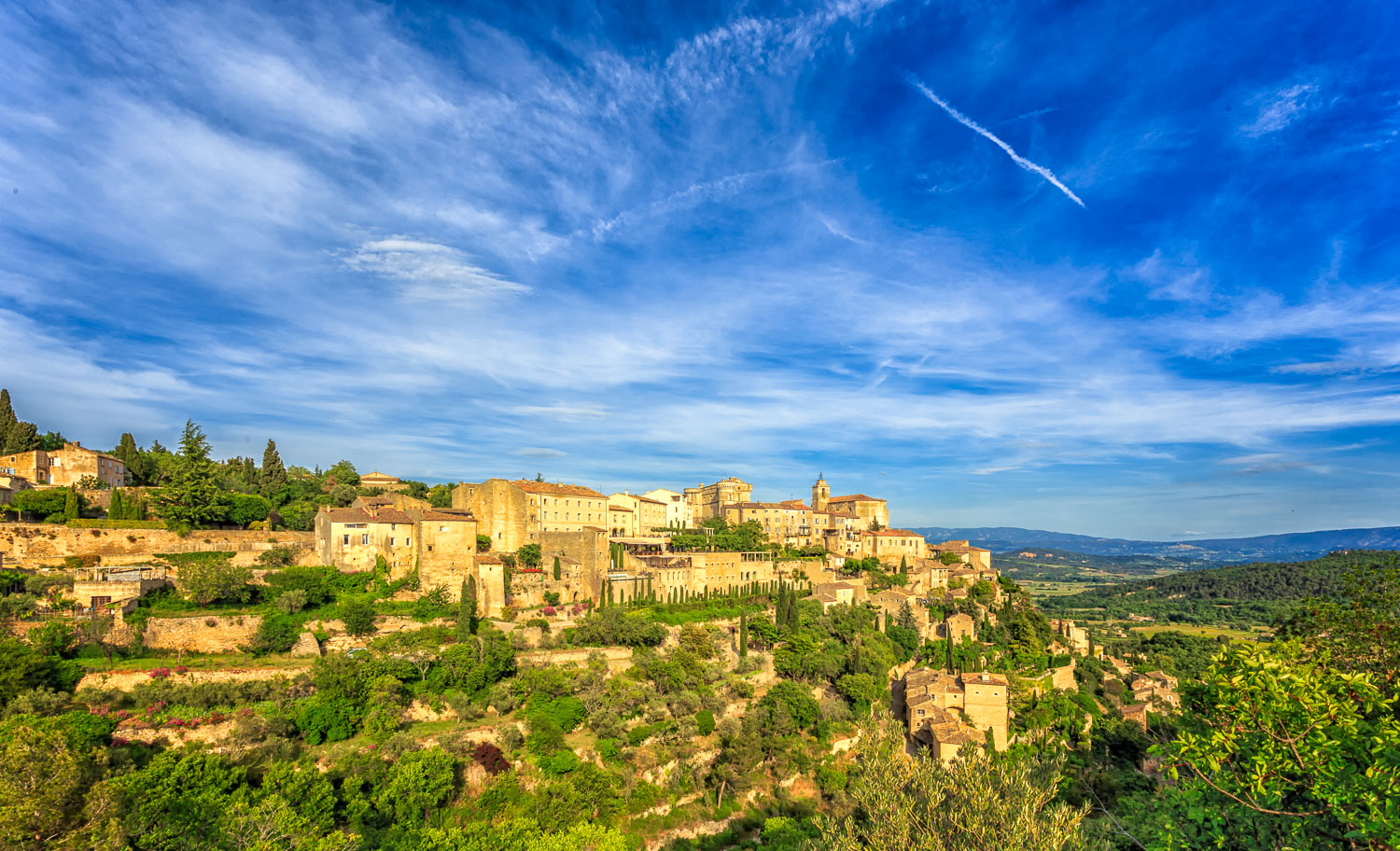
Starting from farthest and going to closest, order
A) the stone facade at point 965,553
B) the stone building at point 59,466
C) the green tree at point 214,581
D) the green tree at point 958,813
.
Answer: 1. the stone facade at point 965,553
2. the stone building at point 59,466
3. the green tree at point 214,581
4. the green tree at point 958,813

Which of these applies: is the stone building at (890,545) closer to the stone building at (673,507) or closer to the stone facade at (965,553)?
the stone facade at (965,553)

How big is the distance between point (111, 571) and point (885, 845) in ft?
122

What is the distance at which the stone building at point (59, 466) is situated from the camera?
136 feet

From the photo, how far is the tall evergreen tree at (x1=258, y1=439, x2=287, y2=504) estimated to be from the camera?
51.3 meters

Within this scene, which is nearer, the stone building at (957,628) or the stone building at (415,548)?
the stone building at (415,548)

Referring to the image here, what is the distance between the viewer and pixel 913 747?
38.8 metres

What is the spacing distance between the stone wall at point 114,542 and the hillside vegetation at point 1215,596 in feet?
402

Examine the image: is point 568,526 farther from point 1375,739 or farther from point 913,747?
point 1375,739

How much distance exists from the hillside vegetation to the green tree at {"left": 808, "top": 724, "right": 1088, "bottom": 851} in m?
107

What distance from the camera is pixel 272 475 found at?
54.6 metres

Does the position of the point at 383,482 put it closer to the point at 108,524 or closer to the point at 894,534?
the point at 108,524

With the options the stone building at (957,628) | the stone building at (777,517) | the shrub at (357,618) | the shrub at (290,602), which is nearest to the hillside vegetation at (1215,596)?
the stone building at (777,517)

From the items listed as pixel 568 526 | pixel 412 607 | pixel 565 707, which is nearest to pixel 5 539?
pixel 412 607

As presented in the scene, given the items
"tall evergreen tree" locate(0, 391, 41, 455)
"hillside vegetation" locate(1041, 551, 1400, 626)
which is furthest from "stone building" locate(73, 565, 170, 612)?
"hillside vegetation" locate(1041, 551, 1400, 626)
